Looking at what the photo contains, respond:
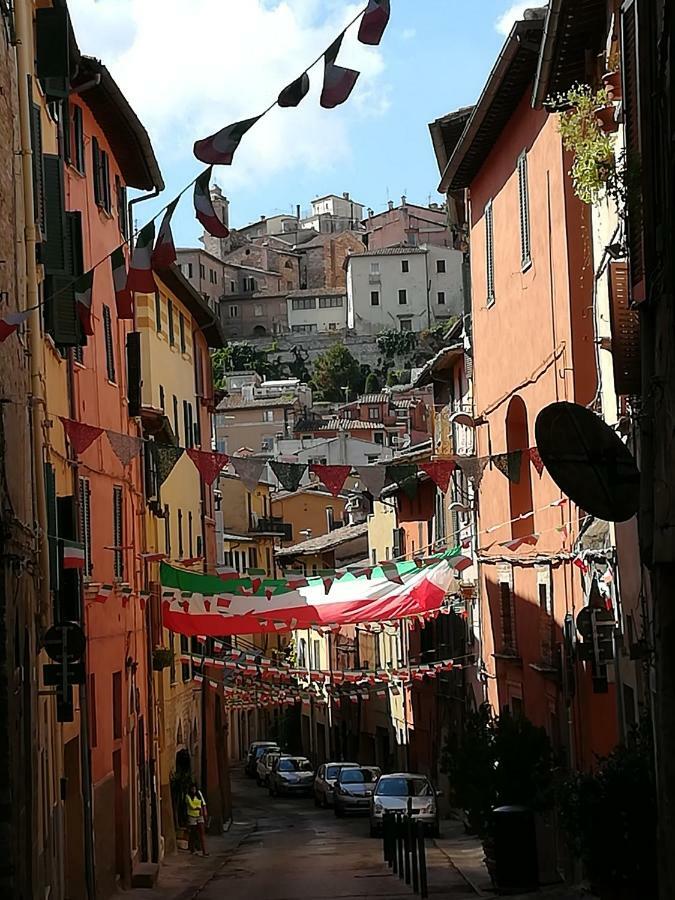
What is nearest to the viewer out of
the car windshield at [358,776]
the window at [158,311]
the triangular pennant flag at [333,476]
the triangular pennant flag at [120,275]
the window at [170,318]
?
the triangular pennant flag at [120,275]

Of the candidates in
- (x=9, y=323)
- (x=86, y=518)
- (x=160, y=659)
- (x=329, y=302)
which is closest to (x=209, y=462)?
(x=86, y=518)

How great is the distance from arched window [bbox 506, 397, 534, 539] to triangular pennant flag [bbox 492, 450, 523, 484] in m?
3.33

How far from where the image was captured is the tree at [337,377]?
141250 mm

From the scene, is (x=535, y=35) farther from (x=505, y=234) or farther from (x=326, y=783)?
(x=326, y=783)

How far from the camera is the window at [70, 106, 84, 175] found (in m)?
24.1

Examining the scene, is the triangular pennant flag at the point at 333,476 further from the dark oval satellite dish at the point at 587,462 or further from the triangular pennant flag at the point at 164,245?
the dark oval satellite dish at the point at 587,462

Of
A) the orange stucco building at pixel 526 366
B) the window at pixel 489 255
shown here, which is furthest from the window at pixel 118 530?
the window at pixel 489 255

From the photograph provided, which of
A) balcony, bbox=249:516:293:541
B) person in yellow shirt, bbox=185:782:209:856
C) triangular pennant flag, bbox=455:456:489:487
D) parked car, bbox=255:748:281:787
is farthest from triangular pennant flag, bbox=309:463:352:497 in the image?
balcony, bbox=249:516:293:541

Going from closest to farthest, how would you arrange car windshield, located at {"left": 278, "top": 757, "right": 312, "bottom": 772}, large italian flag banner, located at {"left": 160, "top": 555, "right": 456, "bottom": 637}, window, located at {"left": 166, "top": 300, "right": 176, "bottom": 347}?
1. large italian flag banner, located at {"left": 160, "top": 555, "right": 456, "bottom": 637}
2. window, located at {"left": 166, "top": 300, "right": 176, "bottom": 347}
3. car windshield, located at {"left": 278, "top": 757, "right": 312, "bottom": 772}

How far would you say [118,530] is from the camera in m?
27.8

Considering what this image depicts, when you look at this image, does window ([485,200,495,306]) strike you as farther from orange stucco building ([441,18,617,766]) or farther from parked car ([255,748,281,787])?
parked car ([255,748,281,787])

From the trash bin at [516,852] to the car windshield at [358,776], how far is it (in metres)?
25.1

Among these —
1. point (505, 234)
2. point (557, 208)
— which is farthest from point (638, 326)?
point (505, 234)

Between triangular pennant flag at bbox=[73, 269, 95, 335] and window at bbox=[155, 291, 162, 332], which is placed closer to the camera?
triangular pennant flag at bbox=[73, 269, 95, 335]
